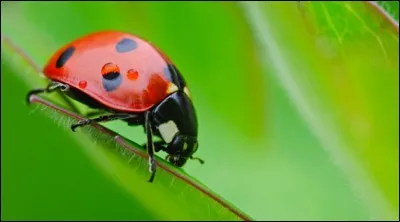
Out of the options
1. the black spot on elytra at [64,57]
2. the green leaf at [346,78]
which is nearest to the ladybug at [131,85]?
the black spot on elytra at [64,57]

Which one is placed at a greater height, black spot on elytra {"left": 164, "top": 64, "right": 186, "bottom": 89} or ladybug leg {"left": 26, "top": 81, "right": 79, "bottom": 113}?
ladybug leg {"left": 26, "top": 81, "right": 79, "bottom": 113}

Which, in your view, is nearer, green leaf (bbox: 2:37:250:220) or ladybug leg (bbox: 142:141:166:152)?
green leaf (bbox: 2:37:250:220)

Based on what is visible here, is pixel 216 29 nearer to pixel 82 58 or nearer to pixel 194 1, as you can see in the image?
pixel 194 1

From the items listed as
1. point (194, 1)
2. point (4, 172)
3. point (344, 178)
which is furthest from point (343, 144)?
point (4, 172)

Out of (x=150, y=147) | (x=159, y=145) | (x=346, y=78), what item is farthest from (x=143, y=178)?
(x=346, y=78)

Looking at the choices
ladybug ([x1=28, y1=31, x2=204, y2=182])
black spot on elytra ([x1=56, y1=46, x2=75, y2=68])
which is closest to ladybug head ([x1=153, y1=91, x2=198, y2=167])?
ladybug ([x1=28, y1=31, x2=204, y2=182])

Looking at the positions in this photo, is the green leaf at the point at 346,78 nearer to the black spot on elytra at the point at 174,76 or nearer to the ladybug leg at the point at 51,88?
the black spot on elytra at the point at 174,76

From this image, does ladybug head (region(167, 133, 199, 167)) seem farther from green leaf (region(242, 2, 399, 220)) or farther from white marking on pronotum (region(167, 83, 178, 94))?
green leaf (region(242, 2, 399, 220))

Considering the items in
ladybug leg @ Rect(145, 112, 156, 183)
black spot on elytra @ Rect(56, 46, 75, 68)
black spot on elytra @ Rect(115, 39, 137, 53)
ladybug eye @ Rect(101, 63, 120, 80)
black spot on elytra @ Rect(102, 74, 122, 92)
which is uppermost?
black spot on elytra @ Rect(56, 46, 75, 68)
